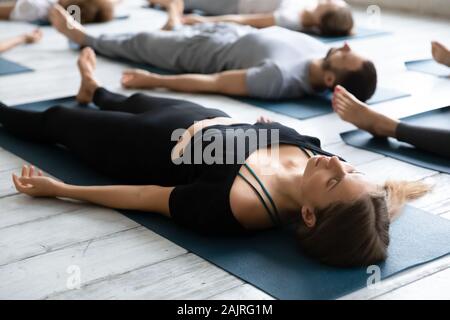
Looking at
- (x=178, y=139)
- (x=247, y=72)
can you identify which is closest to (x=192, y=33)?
(x=247, y=72)

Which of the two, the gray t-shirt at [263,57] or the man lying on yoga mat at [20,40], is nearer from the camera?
the gray t-shirt at [263,57]

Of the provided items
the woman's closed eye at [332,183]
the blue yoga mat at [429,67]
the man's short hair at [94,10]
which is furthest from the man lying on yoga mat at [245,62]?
the woman's closed eye at [332,183]

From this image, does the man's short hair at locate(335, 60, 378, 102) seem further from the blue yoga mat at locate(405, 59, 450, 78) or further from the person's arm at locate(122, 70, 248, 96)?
the blue yoga mat at locate(405, 59, 450, 78)

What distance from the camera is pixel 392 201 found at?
197cm

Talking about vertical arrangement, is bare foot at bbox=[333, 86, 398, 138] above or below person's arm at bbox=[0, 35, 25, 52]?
above

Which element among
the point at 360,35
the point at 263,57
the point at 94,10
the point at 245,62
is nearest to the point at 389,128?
the point at 263,57

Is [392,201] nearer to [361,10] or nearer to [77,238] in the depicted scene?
[77,238]

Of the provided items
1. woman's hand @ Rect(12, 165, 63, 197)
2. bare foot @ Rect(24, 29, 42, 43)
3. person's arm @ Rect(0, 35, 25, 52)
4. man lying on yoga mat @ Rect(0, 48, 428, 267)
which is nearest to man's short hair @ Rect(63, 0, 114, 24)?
bare foot @ Rect(24, 29, 42, 43)

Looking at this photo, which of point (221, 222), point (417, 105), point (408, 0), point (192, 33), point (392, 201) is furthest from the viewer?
point (408, 0)

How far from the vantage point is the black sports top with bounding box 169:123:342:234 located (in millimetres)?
1793

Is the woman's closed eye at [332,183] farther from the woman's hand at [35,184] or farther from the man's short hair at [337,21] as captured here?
the man's short hair at [337,21]

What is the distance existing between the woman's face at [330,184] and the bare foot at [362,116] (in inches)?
35.5

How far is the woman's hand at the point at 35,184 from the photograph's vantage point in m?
2.08

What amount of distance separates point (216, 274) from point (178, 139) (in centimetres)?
49
